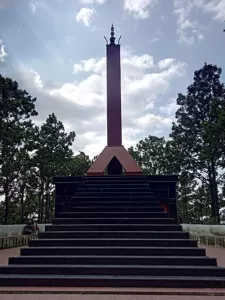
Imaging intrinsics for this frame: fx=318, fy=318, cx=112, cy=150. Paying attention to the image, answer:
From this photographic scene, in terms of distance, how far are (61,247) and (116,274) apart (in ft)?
4.53

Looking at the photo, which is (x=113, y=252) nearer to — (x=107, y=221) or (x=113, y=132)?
(x=107, y=221)

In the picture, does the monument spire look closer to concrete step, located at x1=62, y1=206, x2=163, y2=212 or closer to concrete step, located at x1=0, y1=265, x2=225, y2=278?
concrete step, located at x1=62, y1=206, x2=163, y2=212

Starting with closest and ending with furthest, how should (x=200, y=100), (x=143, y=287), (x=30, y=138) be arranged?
(x=143, y=287) → (x=30, y=138) → (x=200, y=100)

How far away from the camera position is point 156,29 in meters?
11.8

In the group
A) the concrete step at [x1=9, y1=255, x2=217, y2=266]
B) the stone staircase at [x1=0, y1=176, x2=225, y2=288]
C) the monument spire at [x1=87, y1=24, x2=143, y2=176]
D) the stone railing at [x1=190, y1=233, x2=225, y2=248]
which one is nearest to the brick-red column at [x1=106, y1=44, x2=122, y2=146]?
the monument spire at [x1=87, y1=24, x2=143, y2=176]

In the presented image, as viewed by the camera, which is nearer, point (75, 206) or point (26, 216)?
point (75, 206)

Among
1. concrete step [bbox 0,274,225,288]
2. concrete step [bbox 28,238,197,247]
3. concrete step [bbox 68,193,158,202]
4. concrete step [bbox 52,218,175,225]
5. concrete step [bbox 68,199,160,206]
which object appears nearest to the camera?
concrete step [bbox 0,274,225,288]

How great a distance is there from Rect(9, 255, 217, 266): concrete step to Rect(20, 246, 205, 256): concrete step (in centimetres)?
22

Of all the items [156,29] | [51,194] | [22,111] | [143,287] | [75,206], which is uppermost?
[156,29]

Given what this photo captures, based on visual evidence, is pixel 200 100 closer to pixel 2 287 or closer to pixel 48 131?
pixel 48 131

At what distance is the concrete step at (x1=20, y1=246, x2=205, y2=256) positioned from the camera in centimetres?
593

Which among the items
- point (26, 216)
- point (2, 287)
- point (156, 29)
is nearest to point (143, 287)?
point (2, 287)

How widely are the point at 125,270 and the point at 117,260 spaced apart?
0.39 metres

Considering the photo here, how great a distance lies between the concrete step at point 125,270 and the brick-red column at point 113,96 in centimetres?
804
